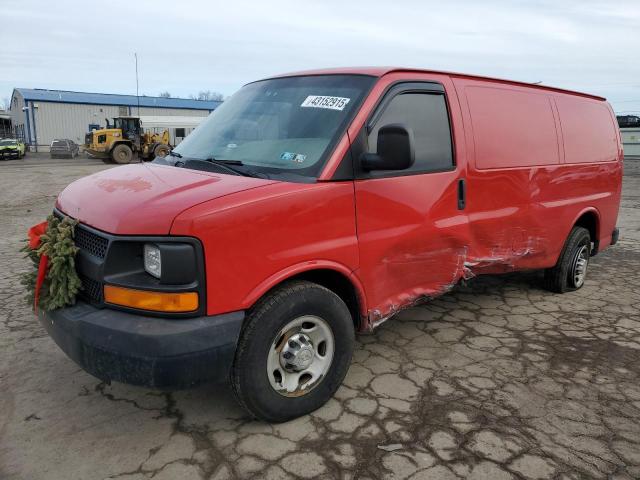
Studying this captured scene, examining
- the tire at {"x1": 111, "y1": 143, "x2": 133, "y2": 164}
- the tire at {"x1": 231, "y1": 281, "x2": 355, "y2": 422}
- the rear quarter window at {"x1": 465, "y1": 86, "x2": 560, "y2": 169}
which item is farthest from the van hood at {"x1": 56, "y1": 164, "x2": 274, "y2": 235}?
the tire at {"x1": 111, "y1": 143, "x2": 133, "y2": 164}

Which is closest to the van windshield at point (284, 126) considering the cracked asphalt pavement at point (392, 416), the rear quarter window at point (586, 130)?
the cracked asphalt pavement at point (392, 416)

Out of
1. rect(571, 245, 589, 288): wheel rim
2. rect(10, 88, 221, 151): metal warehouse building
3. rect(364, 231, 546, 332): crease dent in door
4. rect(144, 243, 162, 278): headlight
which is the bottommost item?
rect(571, 245, 589, 288): wheel rim

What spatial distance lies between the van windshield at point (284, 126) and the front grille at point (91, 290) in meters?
1.07

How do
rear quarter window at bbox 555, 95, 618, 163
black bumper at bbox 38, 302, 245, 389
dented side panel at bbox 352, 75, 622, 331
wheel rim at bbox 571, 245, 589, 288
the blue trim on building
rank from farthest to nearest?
the blue trim on building
wheel rim at bbox 571, 245, 589, 288
rear quarter window at bbox 555, 95, 618, 163
dented side panel at bbox 352, 75, 622, 331
black bumper at bbox 38, 302, 245, 389

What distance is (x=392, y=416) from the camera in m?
2.99

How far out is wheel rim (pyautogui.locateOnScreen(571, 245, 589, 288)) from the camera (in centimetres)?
538

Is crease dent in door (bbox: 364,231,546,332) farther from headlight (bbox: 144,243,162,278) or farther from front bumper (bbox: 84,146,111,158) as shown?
front bumper (bbox: 84,146,111,158)

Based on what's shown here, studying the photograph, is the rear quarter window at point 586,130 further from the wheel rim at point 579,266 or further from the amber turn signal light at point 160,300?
the amber turn signal light at point 160,300

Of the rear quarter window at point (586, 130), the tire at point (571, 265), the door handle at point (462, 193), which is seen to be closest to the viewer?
the door handle at point (462, 193)

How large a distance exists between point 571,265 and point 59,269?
15.8ft

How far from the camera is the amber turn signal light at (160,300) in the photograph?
2.41 metres

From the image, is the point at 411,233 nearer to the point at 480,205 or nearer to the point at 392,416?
the point at 480,205

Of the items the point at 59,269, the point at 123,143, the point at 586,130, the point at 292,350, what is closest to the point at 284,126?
the point at 292,350

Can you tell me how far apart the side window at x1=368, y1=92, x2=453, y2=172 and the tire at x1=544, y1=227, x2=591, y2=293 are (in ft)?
7.69
